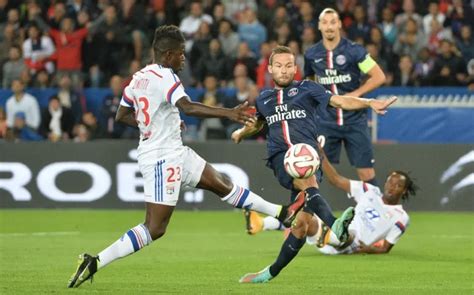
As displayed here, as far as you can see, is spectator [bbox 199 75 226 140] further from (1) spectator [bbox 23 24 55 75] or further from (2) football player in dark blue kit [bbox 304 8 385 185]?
(2) football player in dark blue kit [bbox 304 8 385 185]

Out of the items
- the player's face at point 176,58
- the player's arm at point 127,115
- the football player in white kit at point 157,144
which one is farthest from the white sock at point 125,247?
the player's face at point 176,58

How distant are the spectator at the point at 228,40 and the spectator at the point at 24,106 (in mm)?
3617

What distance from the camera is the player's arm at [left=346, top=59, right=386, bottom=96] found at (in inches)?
531

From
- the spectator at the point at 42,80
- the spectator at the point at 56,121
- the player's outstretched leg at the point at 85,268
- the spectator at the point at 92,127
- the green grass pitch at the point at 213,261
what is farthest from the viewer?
the spectator at the point at 42,80

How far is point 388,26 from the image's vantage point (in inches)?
867

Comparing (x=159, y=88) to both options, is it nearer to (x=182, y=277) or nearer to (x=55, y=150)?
(x=182, y=277)

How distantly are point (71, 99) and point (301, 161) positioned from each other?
10967 millimetres

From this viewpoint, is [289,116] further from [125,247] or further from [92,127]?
[92,127]

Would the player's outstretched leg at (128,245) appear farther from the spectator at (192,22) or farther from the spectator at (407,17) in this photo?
the spectator at (407,17)

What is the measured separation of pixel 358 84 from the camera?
14.1 metres

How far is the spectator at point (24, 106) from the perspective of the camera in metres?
20.2

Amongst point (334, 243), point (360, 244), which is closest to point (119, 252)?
point (334, 243)

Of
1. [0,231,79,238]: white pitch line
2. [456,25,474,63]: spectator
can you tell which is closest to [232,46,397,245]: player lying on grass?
[0,231,79,238]: white pitch line

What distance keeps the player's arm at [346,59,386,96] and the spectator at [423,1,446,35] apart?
8201 mm
